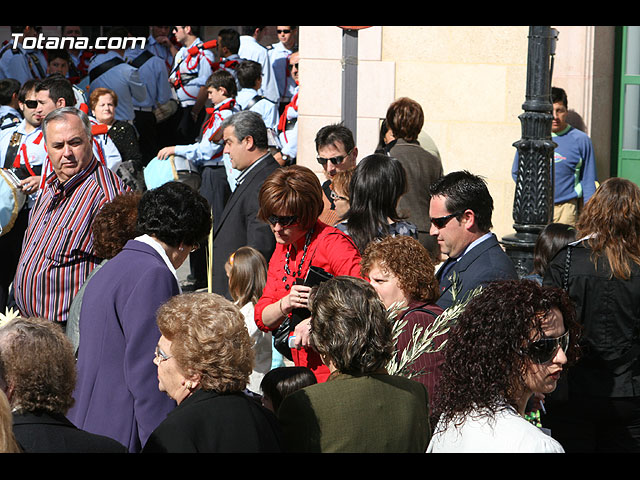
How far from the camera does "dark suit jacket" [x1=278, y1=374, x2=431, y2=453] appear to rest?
309 centimetres

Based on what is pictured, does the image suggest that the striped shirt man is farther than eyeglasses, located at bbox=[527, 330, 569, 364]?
Yes

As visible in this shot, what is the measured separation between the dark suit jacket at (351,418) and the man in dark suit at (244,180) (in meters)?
3.44

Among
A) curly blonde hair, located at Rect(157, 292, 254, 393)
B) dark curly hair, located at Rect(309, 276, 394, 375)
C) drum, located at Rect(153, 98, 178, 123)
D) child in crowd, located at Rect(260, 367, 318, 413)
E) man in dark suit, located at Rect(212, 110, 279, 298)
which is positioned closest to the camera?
curly blonde hair, located at Rect(157, 292, 254, 393)

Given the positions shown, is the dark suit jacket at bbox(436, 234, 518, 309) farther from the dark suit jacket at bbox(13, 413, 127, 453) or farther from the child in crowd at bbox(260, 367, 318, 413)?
the dark suit jacket at bbox(13, 413, 127, 453)

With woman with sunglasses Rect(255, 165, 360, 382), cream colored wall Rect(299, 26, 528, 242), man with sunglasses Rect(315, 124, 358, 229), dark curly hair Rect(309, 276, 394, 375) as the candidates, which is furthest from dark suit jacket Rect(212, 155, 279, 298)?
dark curly hair Rect(309, 276, 394, 375)

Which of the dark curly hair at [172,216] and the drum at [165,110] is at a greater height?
the drum at [165,110]

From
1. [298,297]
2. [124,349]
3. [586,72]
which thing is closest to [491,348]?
[298,297]

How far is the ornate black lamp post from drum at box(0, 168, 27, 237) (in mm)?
3524

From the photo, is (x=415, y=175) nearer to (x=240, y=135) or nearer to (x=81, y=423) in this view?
(x=240, y=135)

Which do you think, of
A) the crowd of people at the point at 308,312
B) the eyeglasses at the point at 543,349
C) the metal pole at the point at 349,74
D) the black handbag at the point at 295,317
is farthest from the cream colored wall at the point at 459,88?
the eyeglasses at the point at 543,349

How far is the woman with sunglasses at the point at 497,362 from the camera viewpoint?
9.16ft

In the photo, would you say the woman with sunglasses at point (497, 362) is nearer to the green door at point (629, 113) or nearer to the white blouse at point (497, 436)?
the white blouse at point (497, 436)

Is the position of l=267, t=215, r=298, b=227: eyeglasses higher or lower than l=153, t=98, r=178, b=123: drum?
lower

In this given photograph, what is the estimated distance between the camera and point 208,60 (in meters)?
13.0
